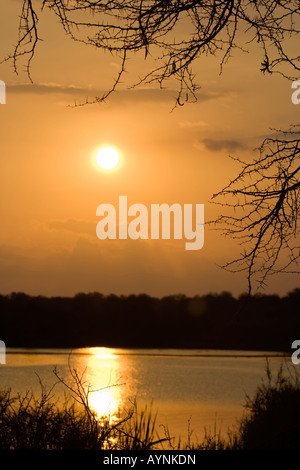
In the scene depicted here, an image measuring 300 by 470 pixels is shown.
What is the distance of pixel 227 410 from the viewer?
30.9 meters

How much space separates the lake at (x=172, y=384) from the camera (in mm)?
27312

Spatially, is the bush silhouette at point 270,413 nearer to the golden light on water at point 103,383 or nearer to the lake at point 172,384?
the lake at point 172,384

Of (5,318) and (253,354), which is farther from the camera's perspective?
(253,354)

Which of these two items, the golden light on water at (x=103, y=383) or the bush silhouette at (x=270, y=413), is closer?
the bush silhouette at (x=270, y=413)

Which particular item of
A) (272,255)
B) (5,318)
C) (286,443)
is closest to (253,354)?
(5,318)

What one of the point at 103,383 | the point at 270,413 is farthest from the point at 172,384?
the point at 270,413

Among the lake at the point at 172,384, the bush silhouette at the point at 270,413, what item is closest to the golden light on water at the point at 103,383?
the lake at the point at 172,384

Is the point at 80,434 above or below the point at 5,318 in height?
below

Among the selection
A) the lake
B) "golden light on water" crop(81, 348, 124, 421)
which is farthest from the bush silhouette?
"golden light on water" crop(81, 348, 124, 421)

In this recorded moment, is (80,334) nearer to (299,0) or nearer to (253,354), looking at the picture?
(253,354)

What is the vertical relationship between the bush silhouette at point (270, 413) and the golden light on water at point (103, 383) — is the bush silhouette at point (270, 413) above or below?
below

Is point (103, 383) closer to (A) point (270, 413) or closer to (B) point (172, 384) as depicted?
(B) point (172, 384)

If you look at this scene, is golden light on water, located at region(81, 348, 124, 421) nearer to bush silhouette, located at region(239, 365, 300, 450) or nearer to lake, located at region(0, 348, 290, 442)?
lake, located at region(0, 348, 290, 442)
